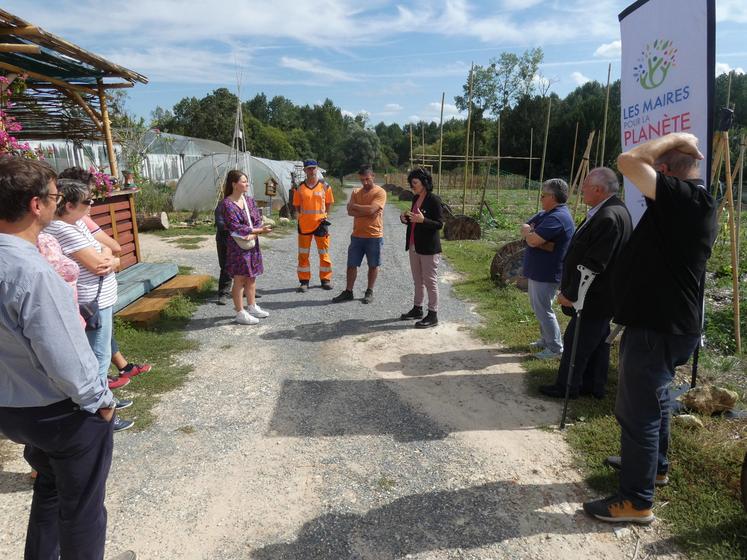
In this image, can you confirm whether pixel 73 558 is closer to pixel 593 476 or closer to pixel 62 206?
pixel 62 206

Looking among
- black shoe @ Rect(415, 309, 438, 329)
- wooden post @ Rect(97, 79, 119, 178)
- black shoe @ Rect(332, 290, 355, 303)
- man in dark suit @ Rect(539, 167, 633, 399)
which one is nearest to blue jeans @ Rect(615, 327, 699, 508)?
man in dark suit @ Rect(539, 167, 633, 399)

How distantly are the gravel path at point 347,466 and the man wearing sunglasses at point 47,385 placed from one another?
56 centimetres

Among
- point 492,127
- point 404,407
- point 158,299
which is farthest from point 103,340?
point 492,127

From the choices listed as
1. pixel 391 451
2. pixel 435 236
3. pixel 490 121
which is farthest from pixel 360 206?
pixel 490 121

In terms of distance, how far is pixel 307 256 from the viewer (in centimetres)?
685

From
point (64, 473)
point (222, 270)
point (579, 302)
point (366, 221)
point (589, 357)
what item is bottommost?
point (589, 357)

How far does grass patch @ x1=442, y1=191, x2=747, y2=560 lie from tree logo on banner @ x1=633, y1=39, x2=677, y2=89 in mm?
2387

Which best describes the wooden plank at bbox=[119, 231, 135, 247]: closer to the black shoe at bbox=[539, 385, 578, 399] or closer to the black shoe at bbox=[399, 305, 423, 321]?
the black shoe at bbox=[399, 305, 423, 321]

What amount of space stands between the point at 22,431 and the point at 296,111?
88.6 meters

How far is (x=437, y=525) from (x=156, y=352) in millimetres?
3241

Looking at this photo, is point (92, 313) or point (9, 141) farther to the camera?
point (9, 141)

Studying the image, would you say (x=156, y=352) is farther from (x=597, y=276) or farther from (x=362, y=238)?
(x=597, y=276)

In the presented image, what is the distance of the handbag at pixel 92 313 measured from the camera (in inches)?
114

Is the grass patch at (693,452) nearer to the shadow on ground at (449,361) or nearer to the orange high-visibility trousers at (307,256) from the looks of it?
the shadow on ground at (449,361)
